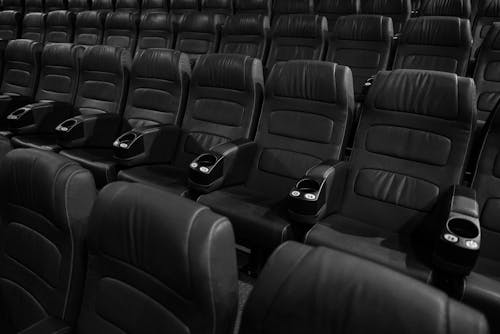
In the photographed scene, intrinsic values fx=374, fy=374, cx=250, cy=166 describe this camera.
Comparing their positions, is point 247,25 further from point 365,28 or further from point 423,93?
point 423,93

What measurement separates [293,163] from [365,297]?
1083 mm

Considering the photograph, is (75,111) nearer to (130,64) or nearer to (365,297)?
(130,64)

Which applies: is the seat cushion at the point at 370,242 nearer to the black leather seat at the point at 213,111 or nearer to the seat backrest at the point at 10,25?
the black leather seat at the point at 213,111

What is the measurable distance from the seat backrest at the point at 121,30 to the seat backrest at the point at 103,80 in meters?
1.07

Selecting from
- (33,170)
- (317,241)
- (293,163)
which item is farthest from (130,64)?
(317,241)

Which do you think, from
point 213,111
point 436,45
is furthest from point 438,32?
point 213,111

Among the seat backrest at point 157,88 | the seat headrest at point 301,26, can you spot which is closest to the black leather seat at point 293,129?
the seat backrest at point 157,88

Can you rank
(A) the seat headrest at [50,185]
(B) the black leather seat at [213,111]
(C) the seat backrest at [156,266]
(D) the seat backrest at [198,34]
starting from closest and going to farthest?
(C) the seat backrest at [156,266] < (A) the seat headrest at [50,185] < (B) the black leather seat at [213,111] < (D) the seat backrest at [198,34]

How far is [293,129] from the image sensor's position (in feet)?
5.13

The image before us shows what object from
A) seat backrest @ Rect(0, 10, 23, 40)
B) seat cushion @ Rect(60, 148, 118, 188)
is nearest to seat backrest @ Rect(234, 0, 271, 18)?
seat cushion @ Rect(60, 148, 118, 188)

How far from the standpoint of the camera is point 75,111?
7.78 feet

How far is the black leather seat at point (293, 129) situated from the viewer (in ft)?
A: 4.80

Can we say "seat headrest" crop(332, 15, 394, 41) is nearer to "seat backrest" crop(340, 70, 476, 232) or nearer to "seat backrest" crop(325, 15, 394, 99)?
"seat backrest" crop(325, 15, 394, 99)

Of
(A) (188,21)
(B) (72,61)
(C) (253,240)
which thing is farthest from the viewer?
(A) (188,21)
